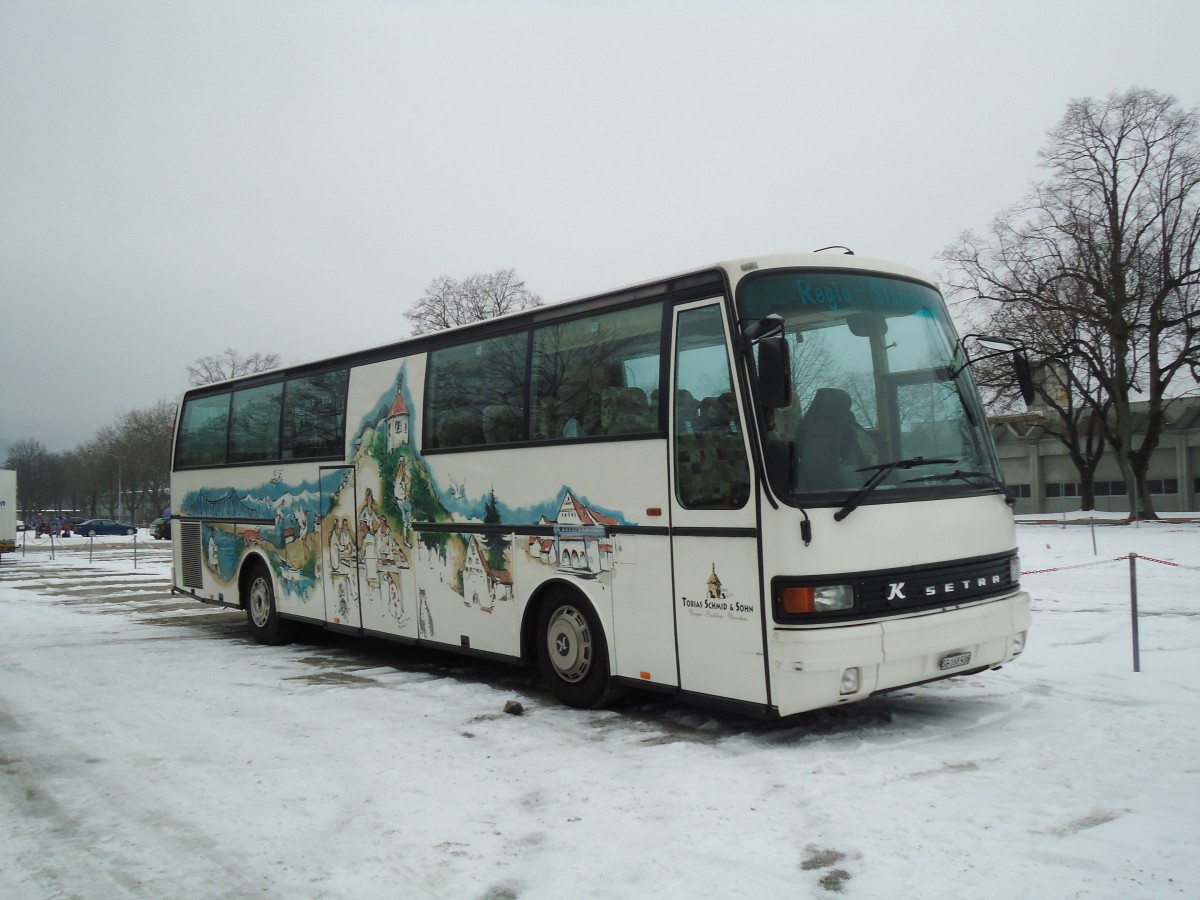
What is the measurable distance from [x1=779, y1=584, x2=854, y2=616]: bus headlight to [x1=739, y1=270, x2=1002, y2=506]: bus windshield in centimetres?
56

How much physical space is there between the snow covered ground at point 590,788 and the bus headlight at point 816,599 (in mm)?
970

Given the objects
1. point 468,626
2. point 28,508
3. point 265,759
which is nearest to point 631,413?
point 468,626

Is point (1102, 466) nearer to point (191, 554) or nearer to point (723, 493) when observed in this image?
point (191, 554)

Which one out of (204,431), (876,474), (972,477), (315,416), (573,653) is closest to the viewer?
(876,474)

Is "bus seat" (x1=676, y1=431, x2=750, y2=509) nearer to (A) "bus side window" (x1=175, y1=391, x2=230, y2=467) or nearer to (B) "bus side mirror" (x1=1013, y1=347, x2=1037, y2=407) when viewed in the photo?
(B) "bus side mirror" (x1=1013, y1=347, x2=1037, y2=407)

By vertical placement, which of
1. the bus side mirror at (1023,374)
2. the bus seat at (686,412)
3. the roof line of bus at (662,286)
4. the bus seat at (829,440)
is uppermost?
the roof line of bus at (662,286)

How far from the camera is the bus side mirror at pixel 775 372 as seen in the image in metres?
5.97

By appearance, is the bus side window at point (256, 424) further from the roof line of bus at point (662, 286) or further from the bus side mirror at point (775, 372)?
the bus side mirror at point (775, 372)

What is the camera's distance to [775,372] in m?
5.98

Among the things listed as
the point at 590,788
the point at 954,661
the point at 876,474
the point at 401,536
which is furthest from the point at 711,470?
the point at 401,536

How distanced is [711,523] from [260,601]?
330 inches

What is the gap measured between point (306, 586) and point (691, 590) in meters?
6.62

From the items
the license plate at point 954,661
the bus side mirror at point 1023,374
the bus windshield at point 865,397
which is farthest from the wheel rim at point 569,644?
the bus side mirror at point 1023,374

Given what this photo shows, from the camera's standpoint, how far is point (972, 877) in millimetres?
4266
